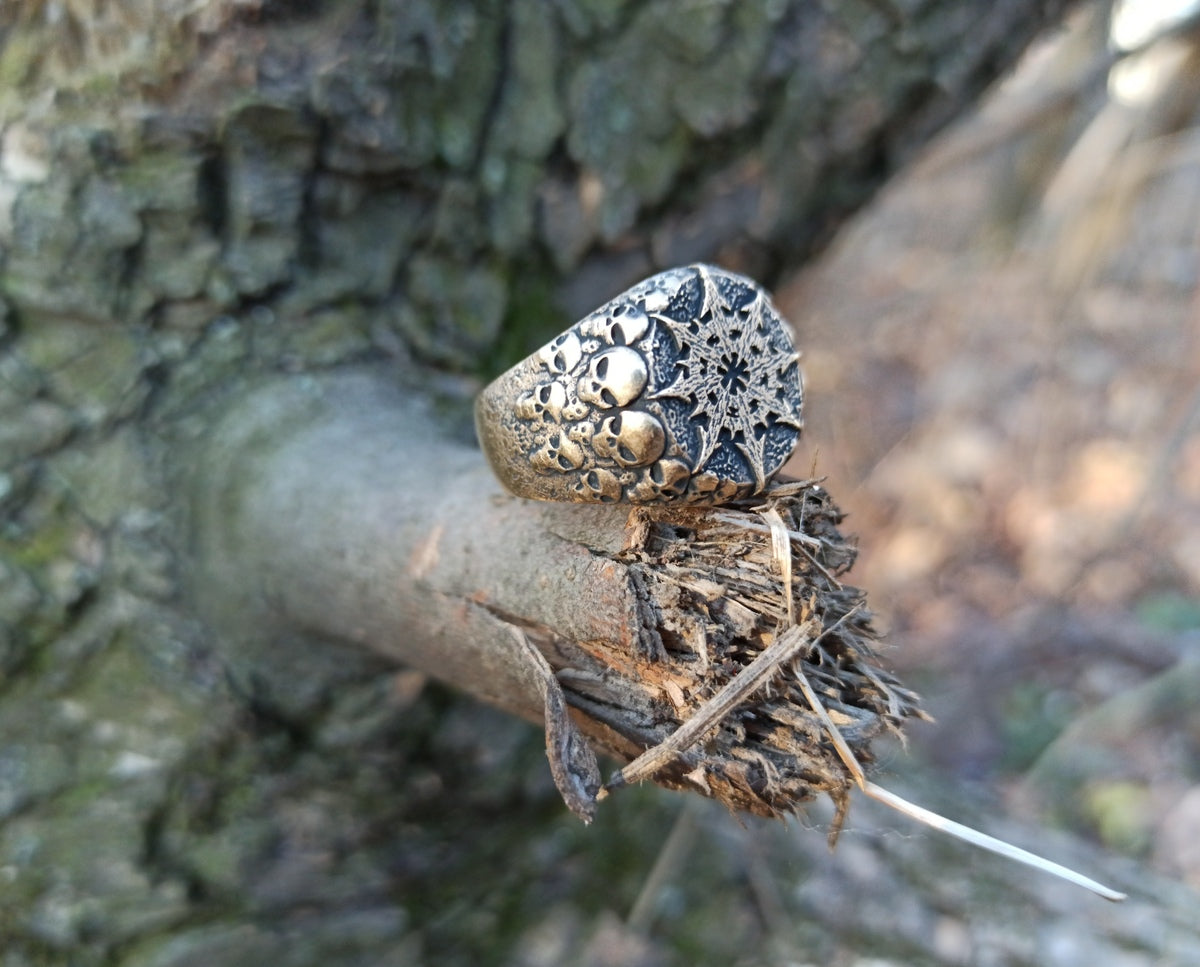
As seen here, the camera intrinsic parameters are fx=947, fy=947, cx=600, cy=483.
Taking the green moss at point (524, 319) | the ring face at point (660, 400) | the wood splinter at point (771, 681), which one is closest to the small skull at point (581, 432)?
the ring face at point (660, 400)

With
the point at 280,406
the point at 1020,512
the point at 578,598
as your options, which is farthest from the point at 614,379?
the point at 1020,512

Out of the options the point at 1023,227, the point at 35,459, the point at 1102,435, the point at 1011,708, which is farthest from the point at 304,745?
the point at 1023,227

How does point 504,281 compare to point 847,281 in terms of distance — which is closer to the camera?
point 504,281

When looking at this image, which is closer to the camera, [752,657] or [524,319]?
[752,657]

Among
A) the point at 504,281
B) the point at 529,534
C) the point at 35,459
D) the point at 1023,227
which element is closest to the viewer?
the point at 529,534

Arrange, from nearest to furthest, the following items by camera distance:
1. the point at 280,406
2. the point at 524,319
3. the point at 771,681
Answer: the point at 771,681 < the point at 280,406 < the point at 524,319

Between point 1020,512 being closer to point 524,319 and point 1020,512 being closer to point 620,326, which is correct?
point 524,319

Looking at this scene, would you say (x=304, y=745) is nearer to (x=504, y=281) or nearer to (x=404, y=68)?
(x=504, y=281)

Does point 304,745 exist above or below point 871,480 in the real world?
below
